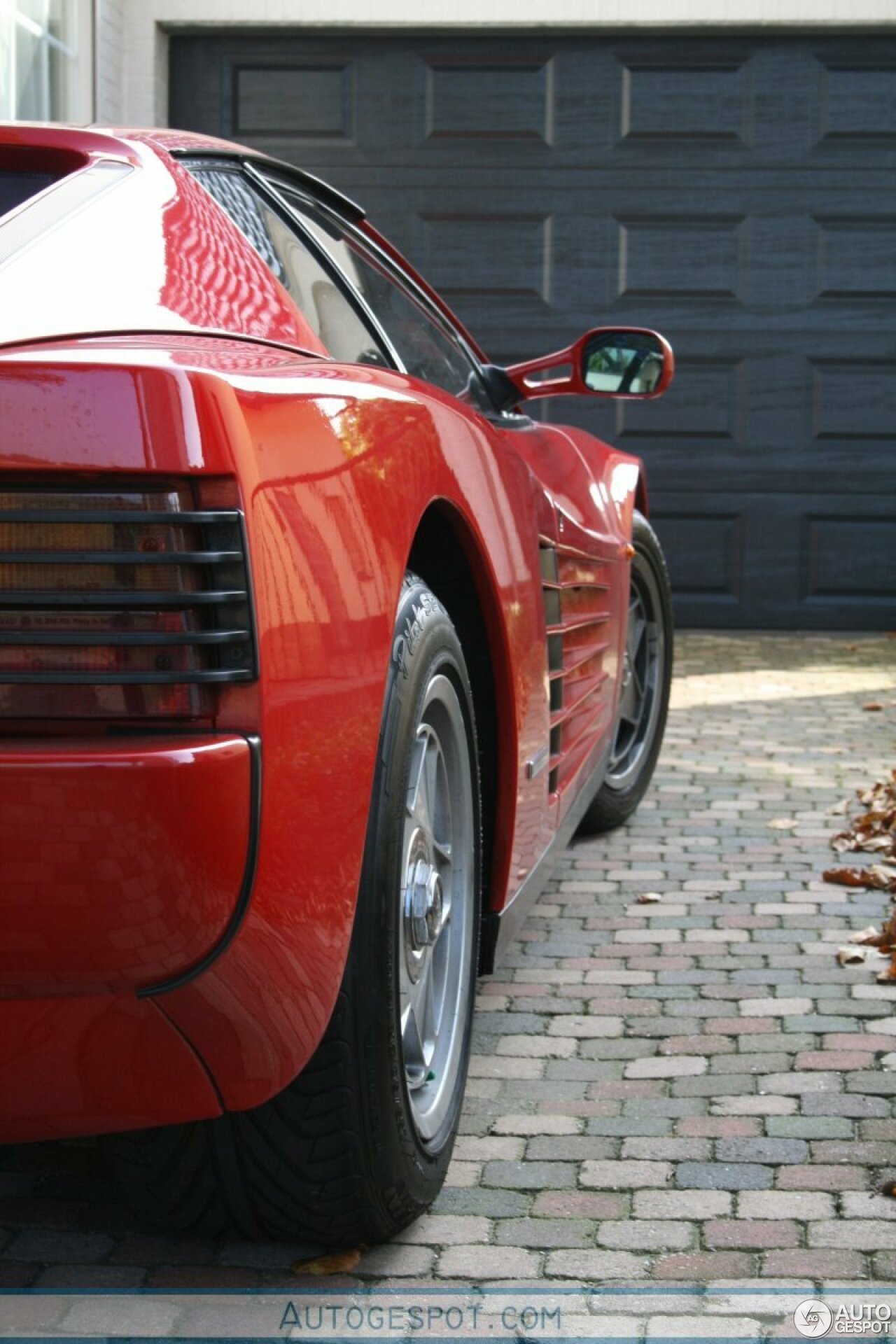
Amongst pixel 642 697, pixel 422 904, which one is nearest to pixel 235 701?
pixel 422 904

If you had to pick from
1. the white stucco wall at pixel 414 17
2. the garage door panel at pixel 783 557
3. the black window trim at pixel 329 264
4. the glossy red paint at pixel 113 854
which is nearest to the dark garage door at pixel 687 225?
the garage door panel at pixel 783 557

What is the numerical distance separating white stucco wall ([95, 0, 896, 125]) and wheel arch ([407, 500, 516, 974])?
7.05 m

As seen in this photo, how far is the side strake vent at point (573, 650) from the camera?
326 centimetres

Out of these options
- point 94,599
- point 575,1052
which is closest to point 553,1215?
point 575,1052

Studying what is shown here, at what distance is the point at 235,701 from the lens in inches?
68.1

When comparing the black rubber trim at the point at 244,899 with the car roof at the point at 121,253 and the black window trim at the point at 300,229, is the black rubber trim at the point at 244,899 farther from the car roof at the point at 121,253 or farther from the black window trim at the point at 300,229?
the black window trim at the point at 300,229

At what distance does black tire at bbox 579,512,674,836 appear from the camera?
190 inches

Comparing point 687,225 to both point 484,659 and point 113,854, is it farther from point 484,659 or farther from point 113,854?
point 113,854

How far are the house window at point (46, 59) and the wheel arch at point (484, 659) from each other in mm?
5671

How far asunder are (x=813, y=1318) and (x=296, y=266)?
1.66 m

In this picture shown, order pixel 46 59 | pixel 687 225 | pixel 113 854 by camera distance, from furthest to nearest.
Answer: pixel 687 225 < pixel 46 59 < pixel 113 854

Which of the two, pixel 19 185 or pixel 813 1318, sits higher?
pixel 19 185

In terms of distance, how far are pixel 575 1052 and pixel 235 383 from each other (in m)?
1.75

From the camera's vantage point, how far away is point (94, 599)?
168 centimetres
